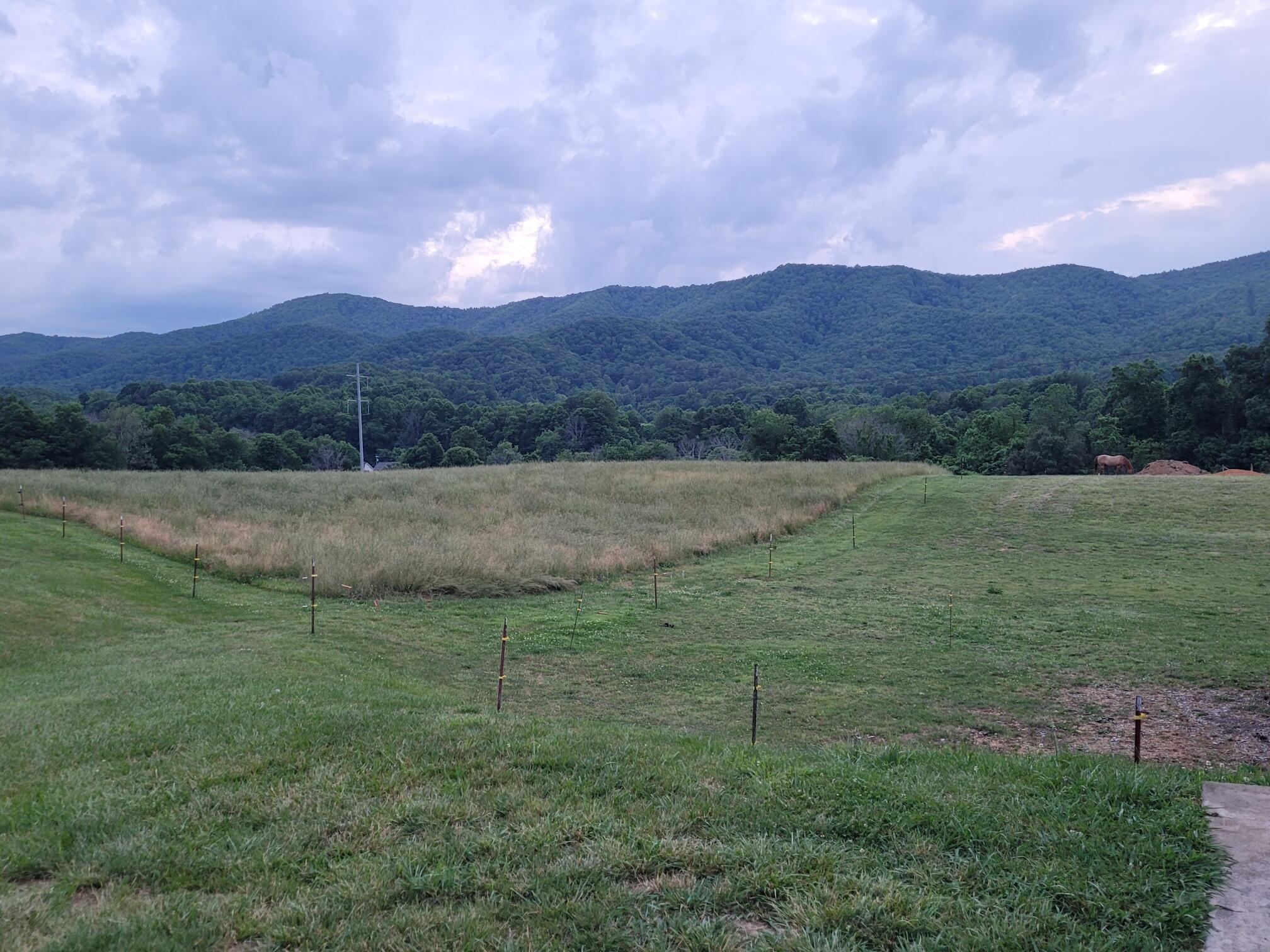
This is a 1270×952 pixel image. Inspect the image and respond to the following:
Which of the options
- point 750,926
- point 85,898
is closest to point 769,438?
point 750,926

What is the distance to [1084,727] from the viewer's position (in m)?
9.34

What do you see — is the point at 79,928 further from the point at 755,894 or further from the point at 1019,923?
the point at 1019,923

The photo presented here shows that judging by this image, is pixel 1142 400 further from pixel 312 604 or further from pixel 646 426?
pixel 312 604

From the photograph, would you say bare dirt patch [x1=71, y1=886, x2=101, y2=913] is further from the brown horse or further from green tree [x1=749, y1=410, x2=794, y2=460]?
green tree [x1=749, y1=410, x2=794, y2=460]

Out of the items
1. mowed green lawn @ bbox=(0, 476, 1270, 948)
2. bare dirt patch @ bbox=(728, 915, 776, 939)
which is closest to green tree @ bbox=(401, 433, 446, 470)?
mowed green lawn @ bbox=(0, 476, 1270, 948)

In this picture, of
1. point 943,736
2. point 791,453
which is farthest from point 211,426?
point 943,736

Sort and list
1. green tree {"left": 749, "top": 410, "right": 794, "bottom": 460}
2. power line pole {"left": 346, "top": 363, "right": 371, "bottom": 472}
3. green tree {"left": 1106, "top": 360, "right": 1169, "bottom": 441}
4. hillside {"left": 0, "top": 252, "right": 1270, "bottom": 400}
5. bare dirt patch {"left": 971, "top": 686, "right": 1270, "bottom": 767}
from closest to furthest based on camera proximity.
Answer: bare dirt patch {"left": 971, "top": 686, "right": 1270, "bottom": 767} → power line pole {"left": 346, "top": 363, "right": 371, "bottom": 472} → green tree {"left": 1106, "top": 360, "right": 1169, "bottom": 441} → green tree {"left": 749, "top": 410, "right": 794, "bottom": 460} → hillside {"left": 0, "top": 252, "right": 1270, "bottom": 400}

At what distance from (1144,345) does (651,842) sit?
157818 mm

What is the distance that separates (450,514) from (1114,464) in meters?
44.5

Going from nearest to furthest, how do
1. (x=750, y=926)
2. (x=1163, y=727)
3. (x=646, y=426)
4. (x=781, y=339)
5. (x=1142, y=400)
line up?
(x=750, y=926) → (x=1163, y=727) → (x=1142, y=400) → (x=646, y=426) → (x=781, y=339)

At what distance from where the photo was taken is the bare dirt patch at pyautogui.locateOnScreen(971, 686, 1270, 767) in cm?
812

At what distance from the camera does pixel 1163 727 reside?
358 inches

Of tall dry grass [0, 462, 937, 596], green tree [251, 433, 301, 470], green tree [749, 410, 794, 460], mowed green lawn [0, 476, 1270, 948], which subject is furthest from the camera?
green tree [749, 410, 794, 460]

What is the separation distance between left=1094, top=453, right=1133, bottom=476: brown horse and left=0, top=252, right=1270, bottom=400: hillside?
239ft
